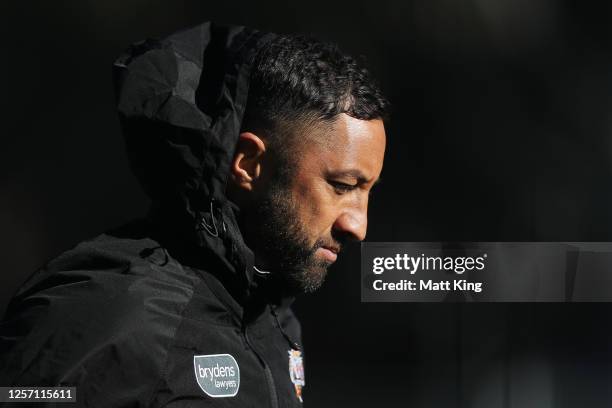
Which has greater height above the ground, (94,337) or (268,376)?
(94,337)

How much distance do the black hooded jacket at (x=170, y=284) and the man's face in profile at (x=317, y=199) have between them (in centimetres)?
7

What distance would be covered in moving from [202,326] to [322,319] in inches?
73.9

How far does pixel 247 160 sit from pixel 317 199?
17cm

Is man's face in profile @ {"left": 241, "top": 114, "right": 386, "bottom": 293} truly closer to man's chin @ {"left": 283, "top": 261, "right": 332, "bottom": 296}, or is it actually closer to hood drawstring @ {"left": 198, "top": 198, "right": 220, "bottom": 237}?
man's chin @ {"left": 283, "top": 261, "right": 332, "bottom": 296}

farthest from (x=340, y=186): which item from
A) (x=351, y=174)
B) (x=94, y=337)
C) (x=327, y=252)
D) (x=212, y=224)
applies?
(x=94, y=337)

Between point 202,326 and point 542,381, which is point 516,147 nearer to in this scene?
point 542,381

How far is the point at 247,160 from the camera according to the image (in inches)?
65.1

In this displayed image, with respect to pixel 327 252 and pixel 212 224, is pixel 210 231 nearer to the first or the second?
pixel 212 224

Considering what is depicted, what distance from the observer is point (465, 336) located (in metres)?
3.22

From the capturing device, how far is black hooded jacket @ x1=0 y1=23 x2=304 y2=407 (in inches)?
51.6

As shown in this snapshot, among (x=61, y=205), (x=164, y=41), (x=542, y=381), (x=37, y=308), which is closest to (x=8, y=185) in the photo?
(x=61, y=205)

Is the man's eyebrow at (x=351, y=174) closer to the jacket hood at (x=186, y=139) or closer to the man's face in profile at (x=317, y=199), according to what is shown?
the man's face in profile at (x=317, y=199)

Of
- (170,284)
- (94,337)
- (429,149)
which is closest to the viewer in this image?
(94,337)

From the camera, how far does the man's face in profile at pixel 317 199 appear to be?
1.64 meters
